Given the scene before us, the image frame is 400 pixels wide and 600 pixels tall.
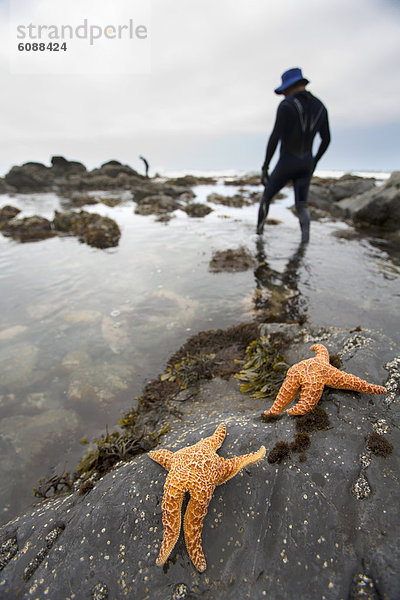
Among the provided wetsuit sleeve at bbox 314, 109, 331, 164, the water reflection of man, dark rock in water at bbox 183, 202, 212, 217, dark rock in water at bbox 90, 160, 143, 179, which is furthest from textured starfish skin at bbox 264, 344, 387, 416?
dark rock in water at bbox 90, 160, 143, 179

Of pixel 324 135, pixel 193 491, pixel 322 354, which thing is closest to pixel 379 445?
pixel 322 354

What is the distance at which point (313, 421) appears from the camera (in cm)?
262

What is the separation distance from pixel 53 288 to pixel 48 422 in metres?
4.86

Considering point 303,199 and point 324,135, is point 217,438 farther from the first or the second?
point 324,135

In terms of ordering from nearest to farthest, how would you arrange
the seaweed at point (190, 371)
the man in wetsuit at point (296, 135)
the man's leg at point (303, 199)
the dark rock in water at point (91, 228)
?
the seaweed at point (190, 371)
the man in wetsuit at point (296, 135)
the man's leg at point (303, 199)
the dark rock in water at point (91, 228)

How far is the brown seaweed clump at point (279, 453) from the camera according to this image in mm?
2418

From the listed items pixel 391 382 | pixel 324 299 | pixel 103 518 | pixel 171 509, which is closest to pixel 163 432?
pixel 103 518

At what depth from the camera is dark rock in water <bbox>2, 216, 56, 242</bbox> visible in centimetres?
1475

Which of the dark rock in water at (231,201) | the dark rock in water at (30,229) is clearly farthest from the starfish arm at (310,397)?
the dark rock in water at (231,201)

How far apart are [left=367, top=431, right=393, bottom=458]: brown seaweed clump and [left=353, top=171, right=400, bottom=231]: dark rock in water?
1438 centimetres

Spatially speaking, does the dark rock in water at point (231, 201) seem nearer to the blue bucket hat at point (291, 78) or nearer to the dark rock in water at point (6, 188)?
A: the blue bucket hat at point (291, 78)

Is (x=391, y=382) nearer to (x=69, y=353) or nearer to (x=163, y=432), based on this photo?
(x=163, y=432)

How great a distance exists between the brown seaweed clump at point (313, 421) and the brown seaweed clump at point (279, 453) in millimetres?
243

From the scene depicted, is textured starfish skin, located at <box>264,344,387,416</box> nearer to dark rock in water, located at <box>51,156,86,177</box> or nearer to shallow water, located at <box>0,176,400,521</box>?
shallow water, located at <box>0,176,400,521</box>
